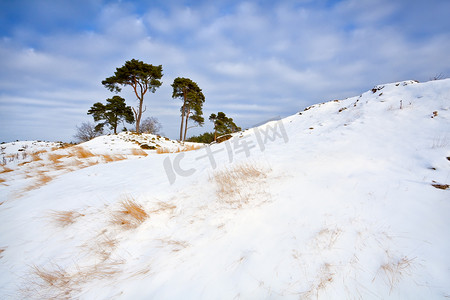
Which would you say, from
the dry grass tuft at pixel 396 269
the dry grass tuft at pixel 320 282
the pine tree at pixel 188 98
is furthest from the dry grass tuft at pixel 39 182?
the pine tree at pixel 188 98

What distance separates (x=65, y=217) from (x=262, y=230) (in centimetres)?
289

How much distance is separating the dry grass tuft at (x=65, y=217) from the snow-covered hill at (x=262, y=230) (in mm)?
20

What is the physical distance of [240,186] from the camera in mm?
2738

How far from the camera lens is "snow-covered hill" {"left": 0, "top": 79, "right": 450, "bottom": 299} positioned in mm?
1366

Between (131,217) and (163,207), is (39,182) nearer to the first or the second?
(131,217)

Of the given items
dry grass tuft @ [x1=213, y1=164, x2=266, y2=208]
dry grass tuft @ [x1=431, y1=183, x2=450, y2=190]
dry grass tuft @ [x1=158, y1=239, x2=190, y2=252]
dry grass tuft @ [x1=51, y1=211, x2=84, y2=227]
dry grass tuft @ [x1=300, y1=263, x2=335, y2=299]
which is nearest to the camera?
dry grass tuft @ [x1=300, y1=263, x2=335, y2=299]

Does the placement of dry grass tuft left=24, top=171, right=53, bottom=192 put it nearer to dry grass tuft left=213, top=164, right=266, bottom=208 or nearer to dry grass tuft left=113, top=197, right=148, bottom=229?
dry grass tuft left=113, top=197, right=148, bottom=229

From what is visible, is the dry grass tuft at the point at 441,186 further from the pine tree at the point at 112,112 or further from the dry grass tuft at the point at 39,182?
the pine tree at the point at 112,112

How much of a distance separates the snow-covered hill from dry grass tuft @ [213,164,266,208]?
2 centimetres

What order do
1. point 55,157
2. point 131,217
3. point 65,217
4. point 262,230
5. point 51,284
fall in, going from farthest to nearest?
point 55,157
point 65,217
point 131,217
point 262,230
point 51,284

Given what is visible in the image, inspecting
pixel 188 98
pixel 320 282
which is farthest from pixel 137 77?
pixel 320 282

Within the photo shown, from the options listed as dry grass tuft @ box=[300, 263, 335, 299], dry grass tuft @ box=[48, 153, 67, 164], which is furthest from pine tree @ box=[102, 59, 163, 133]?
dry grass tuft @ box=[300, 263, 335, 299]

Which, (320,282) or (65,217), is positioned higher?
(65,217)

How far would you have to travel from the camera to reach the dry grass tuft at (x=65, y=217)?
2.52 m
